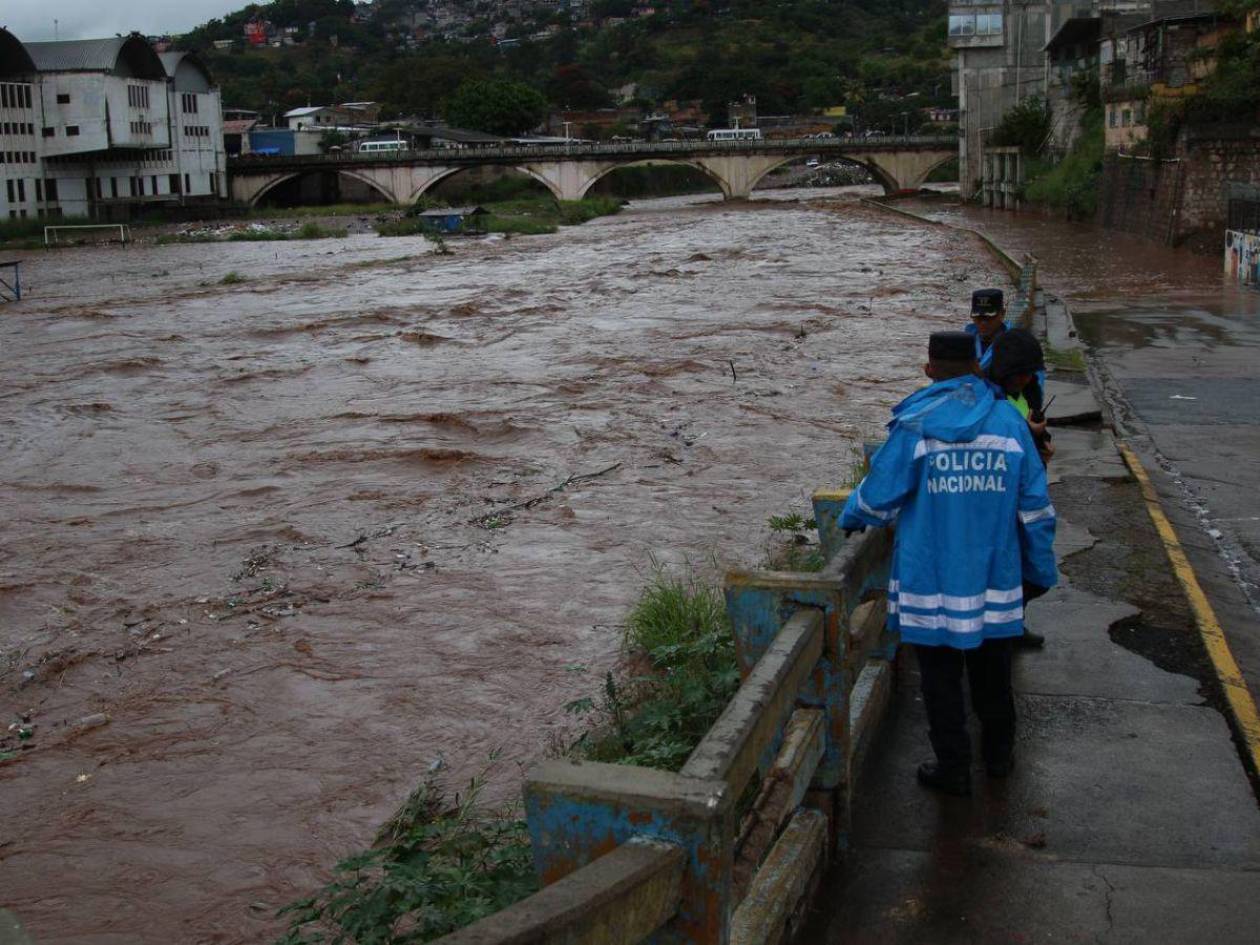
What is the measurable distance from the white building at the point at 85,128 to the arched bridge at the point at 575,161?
881cm

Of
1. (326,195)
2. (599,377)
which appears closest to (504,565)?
(599,377)

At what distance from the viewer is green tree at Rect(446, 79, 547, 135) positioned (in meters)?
126

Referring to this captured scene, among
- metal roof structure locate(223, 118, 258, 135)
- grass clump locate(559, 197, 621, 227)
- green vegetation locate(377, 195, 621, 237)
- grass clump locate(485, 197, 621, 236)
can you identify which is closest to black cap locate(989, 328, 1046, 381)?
green vegetation locate(377, 195, 621, 237)

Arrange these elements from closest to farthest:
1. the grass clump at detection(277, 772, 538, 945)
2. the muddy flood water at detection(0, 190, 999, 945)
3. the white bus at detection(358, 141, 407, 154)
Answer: the grass clump at detection(277, 772, 538, 945), the muddy flood water at detection(0, 190, 999, 945), the white bus at detection(358, 141, 407, 154)

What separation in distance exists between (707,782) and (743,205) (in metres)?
82.1

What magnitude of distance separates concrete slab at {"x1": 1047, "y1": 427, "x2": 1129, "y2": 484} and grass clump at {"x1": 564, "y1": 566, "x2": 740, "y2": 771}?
2932mm

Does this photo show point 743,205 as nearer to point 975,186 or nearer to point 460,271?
point 975,186

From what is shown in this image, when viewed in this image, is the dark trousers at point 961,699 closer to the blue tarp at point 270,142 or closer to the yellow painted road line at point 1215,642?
the yellow painted road line at point 1215,642

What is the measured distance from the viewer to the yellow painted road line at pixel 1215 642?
5.34m

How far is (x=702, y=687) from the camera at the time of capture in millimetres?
5777

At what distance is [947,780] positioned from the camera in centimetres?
478

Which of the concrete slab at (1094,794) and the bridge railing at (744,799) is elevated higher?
the bridge railing at (744,799)

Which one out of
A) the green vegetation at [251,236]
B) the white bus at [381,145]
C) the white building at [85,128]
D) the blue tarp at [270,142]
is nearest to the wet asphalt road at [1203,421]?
the green vegetation at [251,236]

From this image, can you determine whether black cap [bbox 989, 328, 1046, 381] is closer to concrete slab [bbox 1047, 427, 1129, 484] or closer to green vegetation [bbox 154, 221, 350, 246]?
concrete slab [bbox 1047, 427, 1129, 484]
